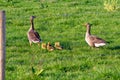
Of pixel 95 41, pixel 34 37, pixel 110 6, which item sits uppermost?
pixel 34 37

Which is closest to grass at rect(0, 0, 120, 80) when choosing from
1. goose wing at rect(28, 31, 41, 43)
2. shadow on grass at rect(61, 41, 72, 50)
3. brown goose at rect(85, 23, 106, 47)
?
shadow on grass at rect(61, 41, 72, 50)

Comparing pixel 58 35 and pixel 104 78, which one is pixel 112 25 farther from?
pixel 104 78

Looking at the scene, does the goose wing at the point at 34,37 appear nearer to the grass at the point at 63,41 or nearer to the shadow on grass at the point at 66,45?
the grass at the point at 63,41

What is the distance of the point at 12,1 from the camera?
79.9 feet

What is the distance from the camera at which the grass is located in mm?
10164

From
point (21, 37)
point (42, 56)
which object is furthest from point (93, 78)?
point (21, 37)

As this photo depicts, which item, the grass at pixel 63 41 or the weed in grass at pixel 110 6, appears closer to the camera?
the grass at pixel 63 41

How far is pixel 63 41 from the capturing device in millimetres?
14711

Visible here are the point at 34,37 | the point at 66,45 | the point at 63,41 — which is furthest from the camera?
the point at 63,41

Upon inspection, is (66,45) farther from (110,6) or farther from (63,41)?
(110,6)

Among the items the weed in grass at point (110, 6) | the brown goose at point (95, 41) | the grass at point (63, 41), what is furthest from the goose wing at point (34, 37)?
the weed in grass at point (110, 6)

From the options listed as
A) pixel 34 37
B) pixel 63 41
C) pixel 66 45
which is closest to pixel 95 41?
pixel 66 45

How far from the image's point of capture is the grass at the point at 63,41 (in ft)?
33.3

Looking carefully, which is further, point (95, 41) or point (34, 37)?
point (34, 37)
